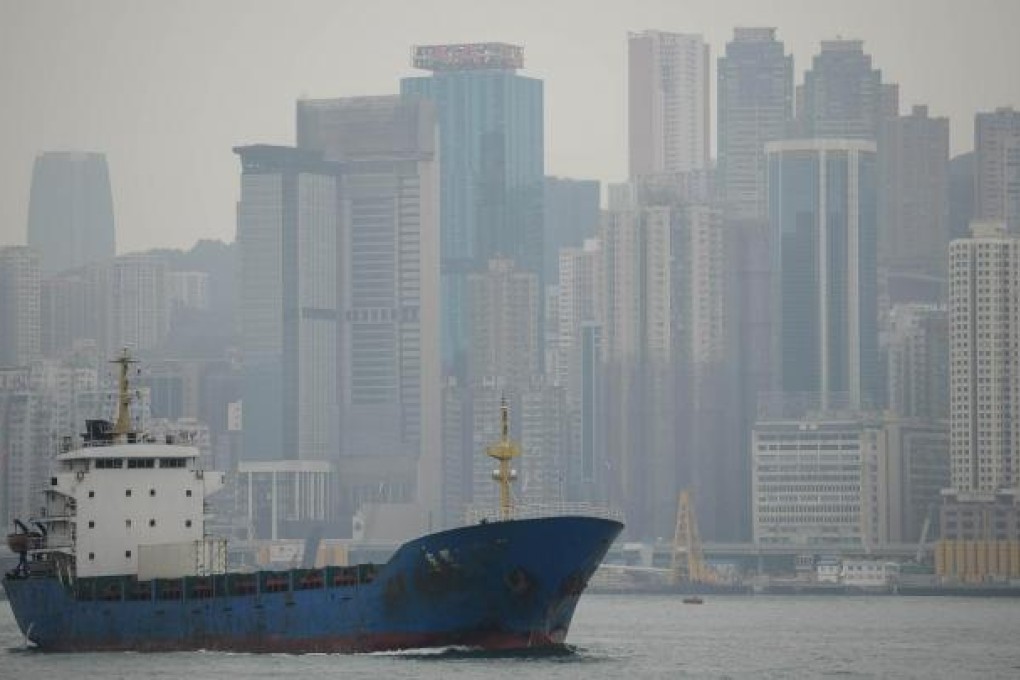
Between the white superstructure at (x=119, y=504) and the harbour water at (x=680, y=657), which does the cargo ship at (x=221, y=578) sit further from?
the harbour water at (x=680, y=657)

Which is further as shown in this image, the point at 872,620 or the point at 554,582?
the point at 872,620

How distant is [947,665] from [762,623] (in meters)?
48.2

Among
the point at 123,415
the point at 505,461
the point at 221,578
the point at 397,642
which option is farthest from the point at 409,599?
the point at 123,415

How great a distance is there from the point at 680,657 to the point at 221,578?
665 inches

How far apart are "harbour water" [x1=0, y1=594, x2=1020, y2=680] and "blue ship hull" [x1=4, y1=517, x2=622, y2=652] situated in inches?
25.3

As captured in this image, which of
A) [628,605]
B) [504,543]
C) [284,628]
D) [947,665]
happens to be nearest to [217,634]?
[284,628]

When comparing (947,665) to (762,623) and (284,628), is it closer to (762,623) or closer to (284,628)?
(284,628)

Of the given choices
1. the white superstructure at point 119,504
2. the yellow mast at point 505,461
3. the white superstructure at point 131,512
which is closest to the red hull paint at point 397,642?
the yellow mast at point 505,461

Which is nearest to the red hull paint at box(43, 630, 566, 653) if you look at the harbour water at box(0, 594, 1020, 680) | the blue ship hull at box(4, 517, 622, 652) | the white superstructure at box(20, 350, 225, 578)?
the blue ship hull at box(4, 517, 622, 652)

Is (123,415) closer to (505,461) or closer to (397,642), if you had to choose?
(397,642)

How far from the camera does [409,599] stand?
271 ft

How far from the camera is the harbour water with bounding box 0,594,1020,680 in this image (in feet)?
264

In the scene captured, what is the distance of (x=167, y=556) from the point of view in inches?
3501

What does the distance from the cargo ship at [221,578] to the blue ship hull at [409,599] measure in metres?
0.04
